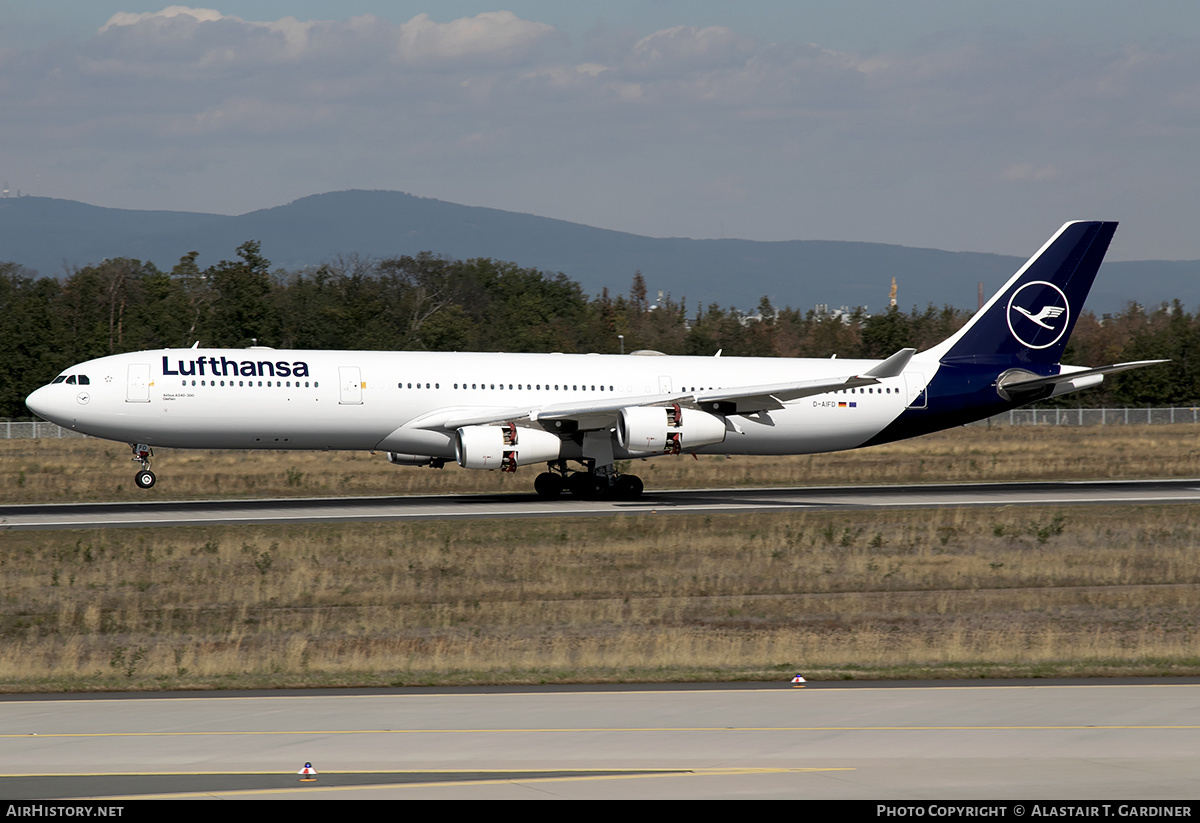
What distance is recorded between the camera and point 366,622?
71.7 ft

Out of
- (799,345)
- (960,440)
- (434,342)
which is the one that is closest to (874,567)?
(960,440)

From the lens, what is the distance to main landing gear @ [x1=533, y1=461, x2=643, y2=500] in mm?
38812

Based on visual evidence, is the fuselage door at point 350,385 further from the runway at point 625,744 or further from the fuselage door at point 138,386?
the runway at point 625,744

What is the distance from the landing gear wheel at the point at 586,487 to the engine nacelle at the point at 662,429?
204 centimetres

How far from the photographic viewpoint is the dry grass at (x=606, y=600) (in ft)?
59.2

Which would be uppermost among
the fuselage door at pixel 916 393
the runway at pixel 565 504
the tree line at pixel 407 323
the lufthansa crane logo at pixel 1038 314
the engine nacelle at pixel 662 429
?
the tree line at pixel 407 323

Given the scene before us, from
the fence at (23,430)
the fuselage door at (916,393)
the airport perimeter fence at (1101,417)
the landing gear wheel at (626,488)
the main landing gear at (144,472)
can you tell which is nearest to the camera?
the main landing gear at (144,472)

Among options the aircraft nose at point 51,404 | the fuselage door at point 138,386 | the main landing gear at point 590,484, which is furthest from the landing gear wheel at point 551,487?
the aircraft nose at point 51,404

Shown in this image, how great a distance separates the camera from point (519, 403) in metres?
38.6

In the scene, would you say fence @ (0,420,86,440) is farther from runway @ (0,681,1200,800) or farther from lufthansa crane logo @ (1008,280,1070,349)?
runway @ (0,681,1200,800)

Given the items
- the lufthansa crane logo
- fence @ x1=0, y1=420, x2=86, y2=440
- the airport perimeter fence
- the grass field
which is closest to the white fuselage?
the grass field

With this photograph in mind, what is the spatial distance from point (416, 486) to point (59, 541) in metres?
16.0

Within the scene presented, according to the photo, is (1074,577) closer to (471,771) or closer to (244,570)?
(244,570)

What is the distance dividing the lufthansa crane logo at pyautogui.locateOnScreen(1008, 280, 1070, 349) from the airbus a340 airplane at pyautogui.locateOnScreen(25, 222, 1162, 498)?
162cm
